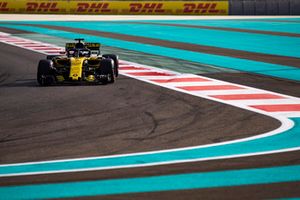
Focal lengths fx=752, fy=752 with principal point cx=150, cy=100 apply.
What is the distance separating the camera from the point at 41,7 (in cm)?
5659

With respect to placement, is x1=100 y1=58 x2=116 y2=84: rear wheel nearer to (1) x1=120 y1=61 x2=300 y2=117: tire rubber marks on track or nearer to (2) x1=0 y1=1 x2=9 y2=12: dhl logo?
(1) x1=120 y1=61 x2=300 y2=117: tire rubber marks on track

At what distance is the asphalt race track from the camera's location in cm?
779

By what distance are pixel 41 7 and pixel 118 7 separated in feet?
19.0

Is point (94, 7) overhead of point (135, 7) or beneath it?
overhead

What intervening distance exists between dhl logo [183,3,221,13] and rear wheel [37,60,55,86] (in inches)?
1610

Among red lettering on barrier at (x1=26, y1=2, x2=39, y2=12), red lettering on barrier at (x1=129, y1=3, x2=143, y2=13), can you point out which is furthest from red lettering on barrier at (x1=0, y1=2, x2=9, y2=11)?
red lettering on barrier at (x1=129, y1=3, x2=143, y2=13)

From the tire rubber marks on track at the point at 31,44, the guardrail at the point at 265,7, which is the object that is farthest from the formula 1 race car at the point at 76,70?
the guardrail at the point at 265,7

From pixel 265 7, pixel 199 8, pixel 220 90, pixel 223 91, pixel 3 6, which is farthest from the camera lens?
pixel 199 8

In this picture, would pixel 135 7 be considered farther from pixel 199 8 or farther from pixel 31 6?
pixel 31 6

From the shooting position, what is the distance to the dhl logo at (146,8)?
187ft

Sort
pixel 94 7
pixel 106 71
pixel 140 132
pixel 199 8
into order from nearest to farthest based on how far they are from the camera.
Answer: pixel 140 132
pixel 106 71
pixel 94 7
pixel 199 8

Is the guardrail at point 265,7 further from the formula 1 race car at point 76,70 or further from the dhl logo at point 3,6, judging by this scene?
the formula 1 race car at point 76,70

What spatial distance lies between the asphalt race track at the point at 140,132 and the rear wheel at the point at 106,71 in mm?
327

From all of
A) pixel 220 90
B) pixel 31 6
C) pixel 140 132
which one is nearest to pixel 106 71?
pixel 220 90
